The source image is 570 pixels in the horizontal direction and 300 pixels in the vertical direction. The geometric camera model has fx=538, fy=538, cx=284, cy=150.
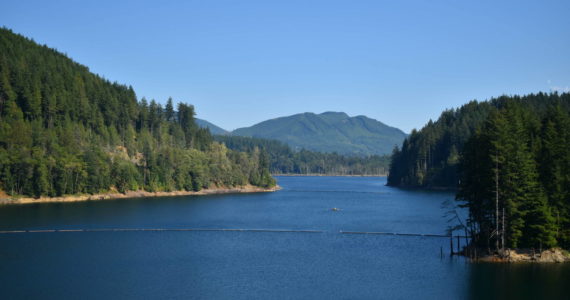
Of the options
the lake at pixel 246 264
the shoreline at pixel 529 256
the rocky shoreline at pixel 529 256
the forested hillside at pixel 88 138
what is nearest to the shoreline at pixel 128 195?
the forested hillside at pixel 88 138

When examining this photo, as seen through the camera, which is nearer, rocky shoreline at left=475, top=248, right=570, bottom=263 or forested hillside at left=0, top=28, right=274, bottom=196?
rocky shoreline at left=475, top=248, right=570, bottom=263

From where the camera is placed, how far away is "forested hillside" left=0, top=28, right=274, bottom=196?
122 m

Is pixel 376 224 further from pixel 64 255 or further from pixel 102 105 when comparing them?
pixel 102 105

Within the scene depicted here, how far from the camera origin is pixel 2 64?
14088 centimetres

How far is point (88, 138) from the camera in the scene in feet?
469

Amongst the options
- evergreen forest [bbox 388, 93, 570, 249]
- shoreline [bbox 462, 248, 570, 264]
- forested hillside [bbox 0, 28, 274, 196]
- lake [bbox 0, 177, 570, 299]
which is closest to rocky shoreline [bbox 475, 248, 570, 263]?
shoreline [bbox 462, 248, 570, 264]

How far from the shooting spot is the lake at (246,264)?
4825 centimetres

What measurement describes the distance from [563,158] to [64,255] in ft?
187

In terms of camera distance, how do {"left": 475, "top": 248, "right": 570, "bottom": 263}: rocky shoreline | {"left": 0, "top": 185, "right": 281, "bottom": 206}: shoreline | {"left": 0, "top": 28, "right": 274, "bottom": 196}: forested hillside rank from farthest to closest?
{"left": 0, "top": 28, "right": 274, "bottom": 196}: forested hillside
{"left": 0, "top": 185, "right": 281, "bottom": 206}: shoreline
{"left": 475, "top": 248, "right": 570, "bottom": 263}: rocky shoreline

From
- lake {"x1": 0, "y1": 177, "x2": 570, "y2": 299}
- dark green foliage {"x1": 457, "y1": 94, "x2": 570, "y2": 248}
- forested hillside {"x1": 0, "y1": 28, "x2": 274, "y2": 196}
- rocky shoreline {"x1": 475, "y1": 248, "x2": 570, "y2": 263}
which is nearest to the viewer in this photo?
lake {"x1": 0, "y1": 177, "x2": 570, "y2": 299}

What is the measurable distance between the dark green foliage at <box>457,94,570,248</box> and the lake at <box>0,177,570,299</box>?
4104 mm

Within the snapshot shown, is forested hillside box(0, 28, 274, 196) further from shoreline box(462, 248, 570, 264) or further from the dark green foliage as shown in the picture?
shoreline box(462, 248, 570, 264)

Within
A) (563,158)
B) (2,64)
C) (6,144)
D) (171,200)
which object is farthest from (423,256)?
(2,64)

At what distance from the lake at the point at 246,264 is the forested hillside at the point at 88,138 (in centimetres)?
2502
